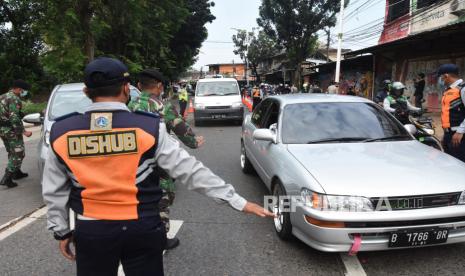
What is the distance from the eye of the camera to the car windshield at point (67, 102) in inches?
253

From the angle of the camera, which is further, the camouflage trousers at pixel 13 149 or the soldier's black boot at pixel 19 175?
the soldier's black boot at pixel 19 175

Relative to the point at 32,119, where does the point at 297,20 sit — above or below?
above

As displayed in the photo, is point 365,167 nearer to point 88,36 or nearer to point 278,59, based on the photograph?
point 88,36

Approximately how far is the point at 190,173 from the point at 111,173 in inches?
14.5

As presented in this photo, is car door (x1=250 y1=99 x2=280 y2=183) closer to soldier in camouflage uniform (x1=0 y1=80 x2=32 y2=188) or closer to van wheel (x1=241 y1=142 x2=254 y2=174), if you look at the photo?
van wheel (x1=241 y1=142 x2=254 y2=174)

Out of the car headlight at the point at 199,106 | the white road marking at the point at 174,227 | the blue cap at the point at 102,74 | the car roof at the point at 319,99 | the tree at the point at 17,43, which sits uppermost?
the tree at the point at 17,43

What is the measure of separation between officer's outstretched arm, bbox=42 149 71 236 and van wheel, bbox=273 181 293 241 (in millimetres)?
2207

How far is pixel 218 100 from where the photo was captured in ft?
47.6

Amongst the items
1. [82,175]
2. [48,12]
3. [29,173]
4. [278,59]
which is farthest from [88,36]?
[278,59]

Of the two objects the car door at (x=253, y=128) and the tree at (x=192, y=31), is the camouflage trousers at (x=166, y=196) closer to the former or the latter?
the car door at (x=253, y=128)

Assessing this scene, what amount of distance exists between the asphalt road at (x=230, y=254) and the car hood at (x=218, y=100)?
928cm

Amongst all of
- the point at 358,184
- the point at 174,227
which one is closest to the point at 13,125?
the point at 174,227

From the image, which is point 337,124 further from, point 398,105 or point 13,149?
point 13,149

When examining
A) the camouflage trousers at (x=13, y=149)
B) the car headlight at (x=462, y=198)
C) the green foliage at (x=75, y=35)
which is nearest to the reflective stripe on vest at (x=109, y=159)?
the car headlight at (x=462, y=198)
